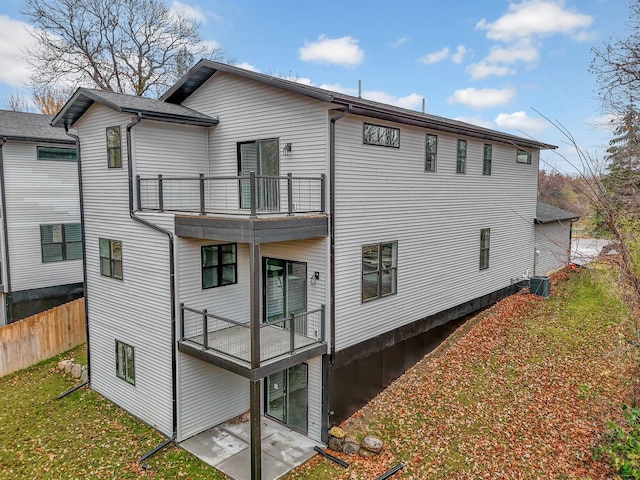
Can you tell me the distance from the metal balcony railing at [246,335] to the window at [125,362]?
259 cm

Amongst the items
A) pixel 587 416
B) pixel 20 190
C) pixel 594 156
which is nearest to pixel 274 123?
pixel 594 156

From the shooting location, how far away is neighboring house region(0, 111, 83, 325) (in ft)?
52.9

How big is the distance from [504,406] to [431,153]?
24.6 feet

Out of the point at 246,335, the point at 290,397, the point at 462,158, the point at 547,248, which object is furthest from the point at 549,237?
the point at 246,335

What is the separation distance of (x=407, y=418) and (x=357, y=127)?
7.46m

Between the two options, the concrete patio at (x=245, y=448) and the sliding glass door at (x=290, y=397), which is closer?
the concrete patio at (x=245, y=448)

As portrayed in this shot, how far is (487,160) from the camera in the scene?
1599 cm

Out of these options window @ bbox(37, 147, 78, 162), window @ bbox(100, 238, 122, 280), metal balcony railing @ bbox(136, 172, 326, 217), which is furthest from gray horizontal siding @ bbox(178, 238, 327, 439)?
window @ bbox(37, 147, 78, 162)

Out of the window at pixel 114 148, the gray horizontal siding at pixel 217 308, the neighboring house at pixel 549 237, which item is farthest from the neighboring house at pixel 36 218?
the neighboring house at pixel 549 237

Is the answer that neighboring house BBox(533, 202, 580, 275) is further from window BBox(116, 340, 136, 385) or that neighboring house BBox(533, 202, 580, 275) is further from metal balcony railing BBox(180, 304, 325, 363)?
window BBox(116, 340, 136, 385)

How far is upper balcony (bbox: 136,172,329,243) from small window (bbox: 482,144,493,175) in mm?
8664

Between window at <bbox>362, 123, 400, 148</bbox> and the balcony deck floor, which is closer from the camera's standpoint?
the balcony deck floor

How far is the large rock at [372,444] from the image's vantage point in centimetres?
958

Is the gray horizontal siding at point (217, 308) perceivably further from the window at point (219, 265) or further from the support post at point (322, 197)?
the support post at point (322, 197)
